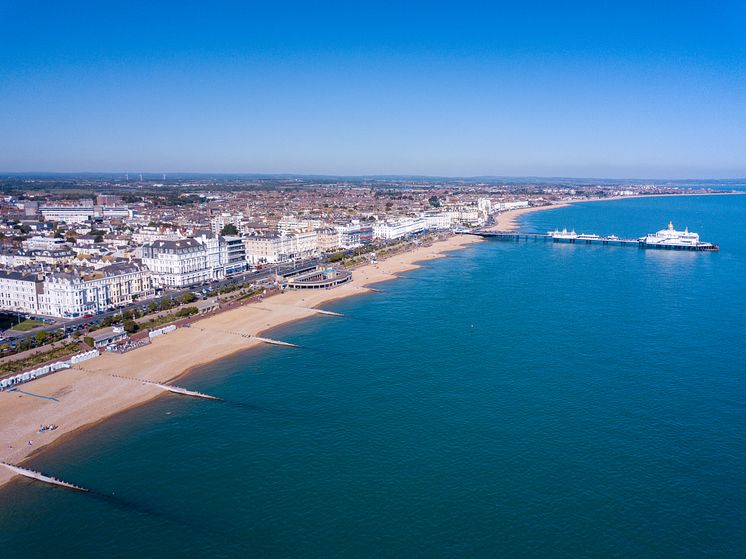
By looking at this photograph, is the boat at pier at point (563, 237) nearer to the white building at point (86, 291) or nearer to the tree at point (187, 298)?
the tree at point (187, 298)

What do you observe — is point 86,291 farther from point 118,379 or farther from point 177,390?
point 177,390

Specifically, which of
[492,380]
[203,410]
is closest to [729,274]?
[492,380]

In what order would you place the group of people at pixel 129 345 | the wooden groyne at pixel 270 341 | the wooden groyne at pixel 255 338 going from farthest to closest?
the wooden groyne at pixel 255 338, the wooden groyne at pixel 270 341, the group of people at pixel 129 345

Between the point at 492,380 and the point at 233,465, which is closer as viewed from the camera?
the point at 233,465

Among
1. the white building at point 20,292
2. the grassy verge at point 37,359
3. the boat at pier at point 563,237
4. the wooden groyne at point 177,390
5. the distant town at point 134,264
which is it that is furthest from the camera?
the boat at pier at point 563,237

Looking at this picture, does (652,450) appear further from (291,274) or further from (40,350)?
(291,274)

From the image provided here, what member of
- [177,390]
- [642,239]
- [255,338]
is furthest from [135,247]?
[642,239]

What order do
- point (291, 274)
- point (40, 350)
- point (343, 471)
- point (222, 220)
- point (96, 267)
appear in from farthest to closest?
point (222, 220)
point (291, 274)
point (96, 267)
point (40, 350)
point (343, 471)

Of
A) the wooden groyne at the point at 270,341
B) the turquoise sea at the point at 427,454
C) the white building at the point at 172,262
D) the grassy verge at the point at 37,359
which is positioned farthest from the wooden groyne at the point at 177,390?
the white building at the point at 172,262
